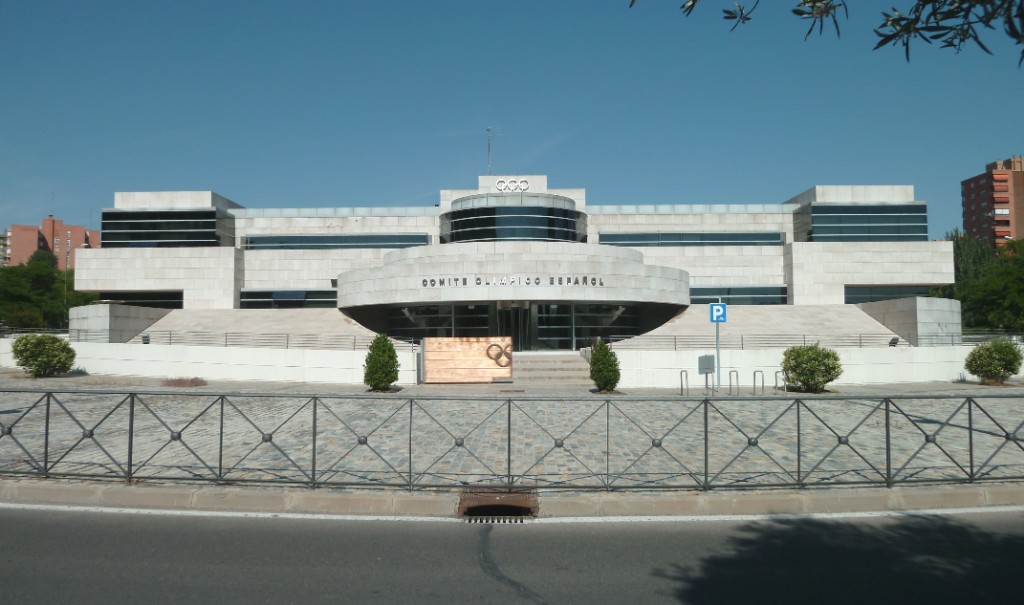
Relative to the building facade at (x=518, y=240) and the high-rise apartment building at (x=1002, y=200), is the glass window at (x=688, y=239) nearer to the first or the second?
the building facade at (x=518, y=240)

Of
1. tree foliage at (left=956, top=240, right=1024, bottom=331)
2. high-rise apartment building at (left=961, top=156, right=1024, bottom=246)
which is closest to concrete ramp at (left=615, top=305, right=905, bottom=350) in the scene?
tree foliage at (left=956, top=240, right=1024, bottom=331)

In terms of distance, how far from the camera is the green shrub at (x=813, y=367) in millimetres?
21031

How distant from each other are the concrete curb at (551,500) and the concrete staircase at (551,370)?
56.9 feet

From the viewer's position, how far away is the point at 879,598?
495 centimetres

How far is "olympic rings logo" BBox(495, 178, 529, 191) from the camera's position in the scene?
161ft

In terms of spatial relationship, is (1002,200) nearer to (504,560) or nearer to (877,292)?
(877,292)

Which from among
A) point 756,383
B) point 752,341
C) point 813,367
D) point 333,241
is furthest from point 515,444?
point 333,241

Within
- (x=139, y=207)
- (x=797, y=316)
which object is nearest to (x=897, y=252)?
(x=797, y=316)

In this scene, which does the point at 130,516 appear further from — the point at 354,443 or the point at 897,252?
the point at 897,252

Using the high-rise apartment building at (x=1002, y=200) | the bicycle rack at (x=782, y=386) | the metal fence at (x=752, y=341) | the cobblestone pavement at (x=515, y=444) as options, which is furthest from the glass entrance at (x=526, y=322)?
the high-rise apartment building at (x=1002, y=200)

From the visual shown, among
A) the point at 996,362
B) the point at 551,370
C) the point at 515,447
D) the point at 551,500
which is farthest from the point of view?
the point at 551,370

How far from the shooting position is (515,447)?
10922 millimetres

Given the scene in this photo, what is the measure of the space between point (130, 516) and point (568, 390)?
17.0 m

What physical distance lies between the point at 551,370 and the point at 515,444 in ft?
54.1
